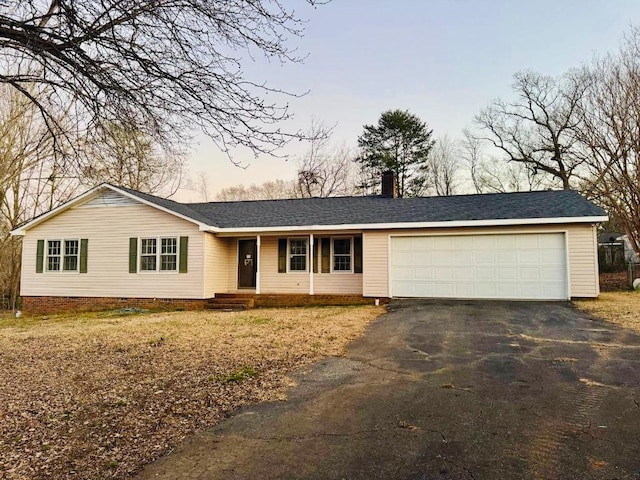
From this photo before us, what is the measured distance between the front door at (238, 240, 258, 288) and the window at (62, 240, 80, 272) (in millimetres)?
5738

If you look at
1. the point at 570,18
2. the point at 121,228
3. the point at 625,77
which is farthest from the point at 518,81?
the point at 121,228

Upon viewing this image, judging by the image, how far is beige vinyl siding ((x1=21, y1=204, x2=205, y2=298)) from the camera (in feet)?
48.8

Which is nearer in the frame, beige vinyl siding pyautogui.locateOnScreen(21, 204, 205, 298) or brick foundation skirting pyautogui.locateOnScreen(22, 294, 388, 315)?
brick foundation skirting pyautogui.locateOnScreen(22, 294, 388, 315)

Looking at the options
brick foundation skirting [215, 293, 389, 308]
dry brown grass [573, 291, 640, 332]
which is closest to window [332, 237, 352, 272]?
brick foundation skirting [215, 293, 389, 308]

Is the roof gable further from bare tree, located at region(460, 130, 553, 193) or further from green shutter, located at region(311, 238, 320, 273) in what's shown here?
bare tree, located at region(460, 130, 553, 193)

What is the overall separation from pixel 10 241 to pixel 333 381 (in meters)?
24.4

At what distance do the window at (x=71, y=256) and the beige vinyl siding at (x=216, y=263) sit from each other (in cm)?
488

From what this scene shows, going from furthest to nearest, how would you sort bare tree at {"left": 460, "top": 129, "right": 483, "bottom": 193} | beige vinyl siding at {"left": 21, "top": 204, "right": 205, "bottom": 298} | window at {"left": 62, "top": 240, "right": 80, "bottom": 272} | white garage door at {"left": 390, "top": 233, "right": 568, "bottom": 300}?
bare tree at {"left": 460, "top": 129, "right": 483, "bottom": 193} → window at {"left": 62, "top": 240, "right": 80, "bottom": 272} → beige vinyl siding at {"left": 21, "top": 204, "right": 205, "bottom": 298} → white garage door at {"left": 390, "top": 233, "right": 568, "bottom": 300}

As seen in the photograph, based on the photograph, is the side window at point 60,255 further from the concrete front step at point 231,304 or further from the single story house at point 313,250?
the concrete front step at point 231,304

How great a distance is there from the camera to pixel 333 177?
1276 inches

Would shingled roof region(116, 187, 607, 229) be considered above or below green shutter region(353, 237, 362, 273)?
above

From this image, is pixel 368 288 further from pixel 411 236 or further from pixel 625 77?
pixel 625 77

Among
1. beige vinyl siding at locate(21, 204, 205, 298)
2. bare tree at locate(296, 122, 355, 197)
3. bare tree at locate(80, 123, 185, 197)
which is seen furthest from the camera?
bare tree at locate(296, 122, 355, 197)

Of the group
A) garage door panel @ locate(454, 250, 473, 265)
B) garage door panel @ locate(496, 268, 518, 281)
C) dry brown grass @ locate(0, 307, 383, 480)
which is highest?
garage door panel @ locate(454, 250, 473, 265)
